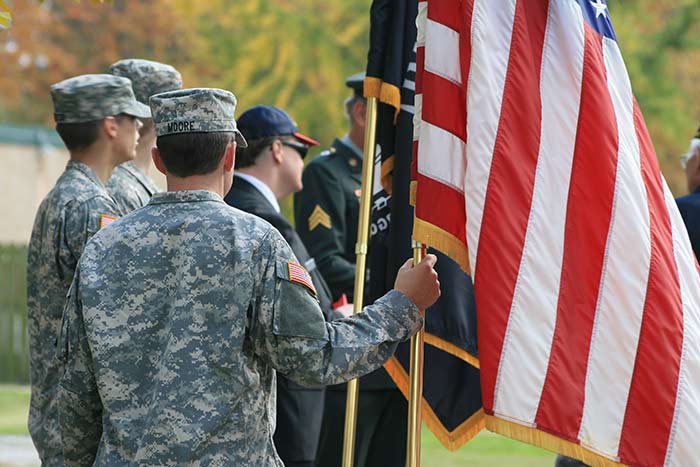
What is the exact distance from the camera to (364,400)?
6.21m

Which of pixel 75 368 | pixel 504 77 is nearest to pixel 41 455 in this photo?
pixel 75 368

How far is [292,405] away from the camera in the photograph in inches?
224

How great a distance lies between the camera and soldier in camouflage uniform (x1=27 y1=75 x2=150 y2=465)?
5082mm

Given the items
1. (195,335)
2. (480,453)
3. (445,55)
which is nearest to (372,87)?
(445,55)

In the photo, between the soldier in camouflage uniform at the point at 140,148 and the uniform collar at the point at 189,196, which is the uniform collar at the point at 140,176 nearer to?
the soldier in camouflage uniform at the point at 140,148

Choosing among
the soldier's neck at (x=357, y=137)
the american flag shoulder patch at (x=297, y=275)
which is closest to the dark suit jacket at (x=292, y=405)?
the soldier's neck at (x=357, y=137)

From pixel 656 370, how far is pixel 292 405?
2.04 m

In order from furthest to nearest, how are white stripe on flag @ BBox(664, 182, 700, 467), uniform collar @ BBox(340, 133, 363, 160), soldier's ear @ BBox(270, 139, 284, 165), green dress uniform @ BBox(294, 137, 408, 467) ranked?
uniform collar @ BBox(340, 133, 363, 160) < green dress uniform @ BBox(294, 137, 408, 467) < soldier's ear @ BBox(270, 139, 284, 165) < white stripe on flag @ BBox(664, 182, 700, 467)

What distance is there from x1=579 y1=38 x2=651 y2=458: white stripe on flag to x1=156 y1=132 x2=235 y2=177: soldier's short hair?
4.79 ft

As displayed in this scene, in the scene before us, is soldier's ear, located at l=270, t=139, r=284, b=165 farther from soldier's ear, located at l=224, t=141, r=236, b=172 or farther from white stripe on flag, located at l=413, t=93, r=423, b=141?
soldier's ear, located at l=224, t=141, r=236, b=172

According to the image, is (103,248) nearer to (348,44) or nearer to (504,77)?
(504,77)

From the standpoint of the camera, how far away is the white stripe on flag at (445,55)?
4434 mm

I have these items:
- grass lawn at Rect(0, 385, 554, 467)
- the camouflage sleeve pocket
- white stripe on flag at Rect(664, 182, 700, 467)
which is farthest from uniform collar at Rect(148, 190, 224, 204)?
grass lawn at Rect(0, 385, 554, 467)

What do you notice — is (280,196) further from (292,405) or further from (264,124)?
(292,405)
